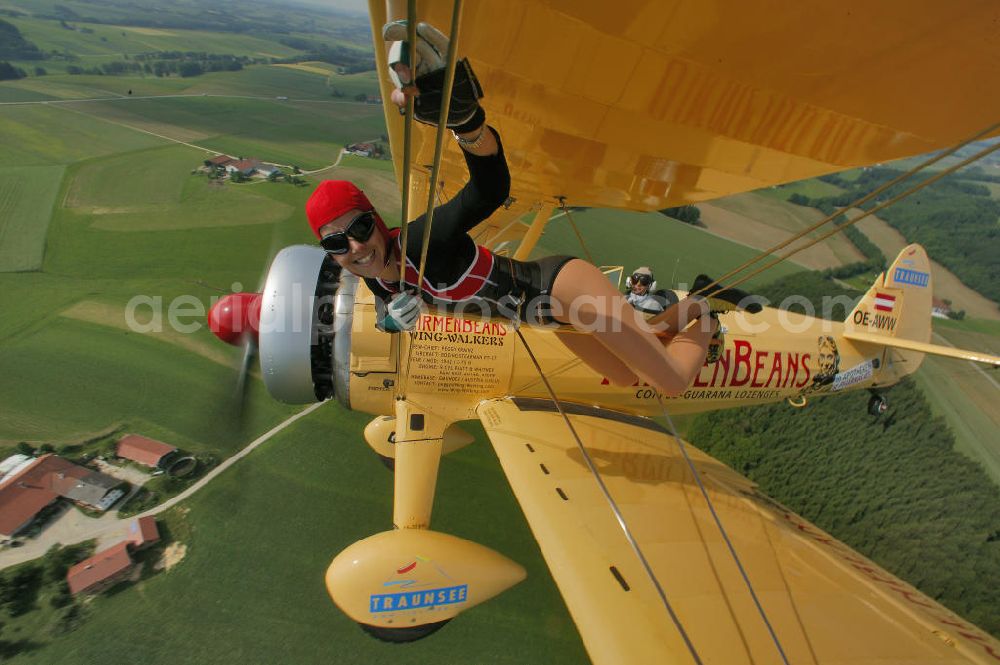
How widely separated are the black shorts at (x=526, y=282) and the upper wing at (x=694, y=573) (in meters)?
1.42

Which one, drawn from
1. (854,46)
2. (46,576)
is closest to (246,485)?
(46,576)

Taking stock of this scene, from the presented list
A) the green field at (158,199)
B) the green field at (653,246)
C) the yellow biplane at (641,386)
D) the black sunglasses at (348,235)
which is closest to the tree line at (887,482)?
the yellow biplane at (641,386)

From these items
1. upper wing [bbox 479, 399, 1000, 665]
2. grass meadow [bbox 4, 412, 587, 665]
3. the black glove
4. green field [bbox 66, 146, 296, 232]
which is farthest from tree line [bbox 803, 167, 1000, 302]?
green field [bbox 66, 146, 296, 232]

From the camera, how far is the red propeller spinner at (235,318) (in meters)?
3.60

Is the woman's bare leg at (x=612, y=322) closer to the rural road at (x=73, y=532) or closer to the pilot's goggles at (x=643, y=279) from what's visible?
the pilot's goggles at (x=643, y=279)

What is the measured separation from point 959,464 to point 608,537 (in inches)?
249

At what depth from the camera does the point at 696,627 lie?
93.1 inches

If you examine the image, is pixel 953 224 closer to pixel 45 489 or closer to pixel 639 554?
pixel 639 554

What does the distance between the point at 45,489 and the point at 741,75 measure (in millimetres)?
6369

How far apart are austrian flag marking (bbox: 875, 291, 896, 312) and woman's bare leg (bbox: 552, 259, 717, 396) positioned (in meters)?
4.44

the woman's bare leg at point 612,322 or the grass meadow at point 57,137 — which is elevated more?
the grass meadow at point 57,137

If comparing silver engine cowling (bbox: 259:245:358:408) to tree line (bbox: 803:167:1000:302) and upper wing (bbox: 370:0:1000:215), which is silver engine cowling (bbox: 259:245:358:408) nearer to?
upper wing (bbox: 370:0:1000:215)

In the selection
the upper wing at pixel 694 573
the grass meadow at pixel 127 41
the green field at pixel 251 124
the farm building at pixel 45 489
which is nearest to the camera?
the upper wing at pixel 694 573

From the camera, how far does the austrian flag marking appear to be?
5.33 m
